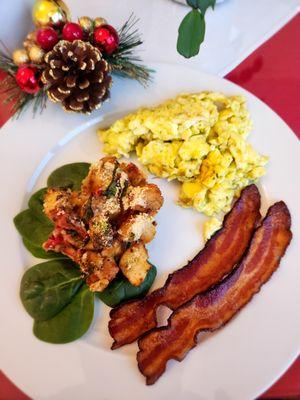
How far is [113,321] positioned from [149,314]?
0.11m

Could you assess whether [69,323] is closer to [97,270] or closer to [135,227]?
[97,270]

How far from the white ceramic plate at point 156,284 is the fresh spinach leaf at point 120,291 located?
42mm

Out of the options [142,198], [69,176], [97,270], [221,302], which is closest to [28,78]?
[69,176]

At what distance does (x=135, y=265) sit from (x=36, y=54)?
2.58ft

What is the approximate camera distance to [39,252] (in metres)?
1.45

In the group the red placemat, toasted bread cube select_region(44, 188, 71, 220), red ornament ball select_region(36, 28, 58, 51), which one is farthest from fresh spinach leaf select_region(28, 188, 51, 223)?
the red placemat

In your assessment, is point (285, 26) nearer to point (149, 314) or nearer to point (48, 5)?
point (48, 5)

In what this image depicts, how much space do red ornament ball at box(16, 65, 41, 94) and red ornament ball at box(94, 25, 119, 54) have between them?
0.24 metres

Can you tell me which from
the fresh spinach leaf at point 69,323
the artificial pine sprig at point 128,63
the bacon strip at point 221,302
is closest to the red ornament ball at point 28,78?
the artificial pine sprig at point 128,63

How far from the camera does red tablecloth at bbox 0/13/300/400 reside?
1.72m

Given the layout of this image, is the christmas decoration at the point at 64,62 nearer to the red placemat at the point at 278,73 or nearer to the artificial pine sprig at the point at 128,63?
the artificial pine sprig at the point at 128,63

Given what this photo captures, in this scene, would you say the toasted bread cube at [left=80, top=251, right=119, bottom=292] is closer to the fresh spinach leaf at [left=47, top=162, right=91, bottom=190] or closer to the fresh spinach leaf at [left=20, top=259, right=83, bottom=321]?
the fresh spinach leaf at [left=20, top=259, right=83, bottom=321]

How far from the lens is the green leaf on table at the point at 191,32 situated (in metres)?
1.11

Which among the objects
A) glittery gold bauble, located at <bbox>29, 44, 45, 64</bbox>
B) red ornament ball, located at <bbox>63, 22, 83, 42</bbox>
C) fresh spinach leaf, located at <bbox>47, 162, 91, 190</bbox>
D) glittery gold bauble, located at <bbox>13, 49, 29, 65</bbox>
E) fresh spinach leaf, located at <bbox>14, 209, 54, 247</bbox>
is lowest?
fresh spinach leaf, located at <bbox>14, 209, 54, 247</bbox>
